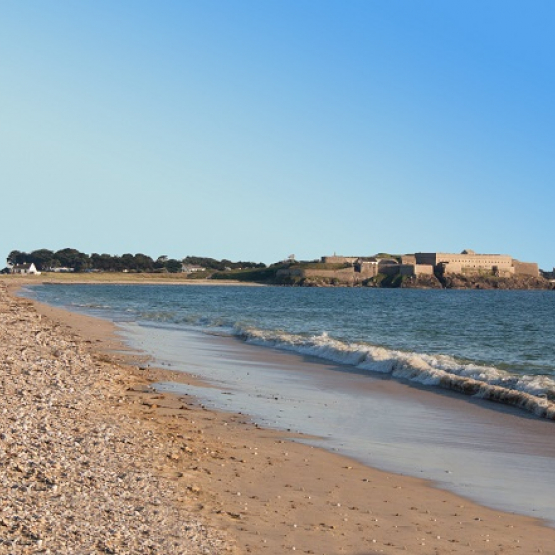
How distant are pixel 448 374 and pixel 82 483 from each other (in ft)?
48.0

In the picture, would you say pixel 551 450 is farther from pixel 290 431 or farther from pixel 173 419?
pixel 173 419

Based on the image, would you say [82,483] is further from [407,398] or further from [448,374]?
[448,374]

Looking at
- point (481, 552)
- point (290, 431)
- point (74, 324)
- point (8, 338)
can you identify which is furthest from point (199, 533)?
point (74, 324)

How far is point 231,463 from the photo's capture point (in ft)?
33.4

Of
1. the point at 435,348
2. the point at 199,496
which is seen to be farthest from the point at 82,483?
the point at 435,348

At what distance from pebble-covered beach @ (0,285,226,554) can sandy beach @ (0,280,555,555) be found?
2 cm

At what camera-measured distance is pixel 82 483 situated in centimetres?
775

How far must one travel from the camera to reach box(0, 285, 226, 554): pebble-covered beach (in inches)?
250

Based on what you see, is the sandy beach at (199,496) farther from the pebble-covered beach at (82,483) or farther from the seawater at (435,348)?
the seawater at (435,348)

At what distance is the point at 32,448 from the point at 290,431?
5310 millimetres

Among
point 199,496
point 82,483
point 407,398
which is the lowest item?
point 407,398

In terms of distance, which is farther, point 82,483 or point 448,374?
point 448,374

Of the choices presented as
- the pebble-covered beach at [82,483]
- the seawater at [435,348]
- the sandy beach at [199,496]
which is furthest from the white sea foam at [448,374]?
the pebble-covered beach at [82,483]

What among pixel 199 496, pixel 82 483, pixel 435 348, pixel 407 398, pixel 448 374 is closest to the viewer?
pixel 82 483
